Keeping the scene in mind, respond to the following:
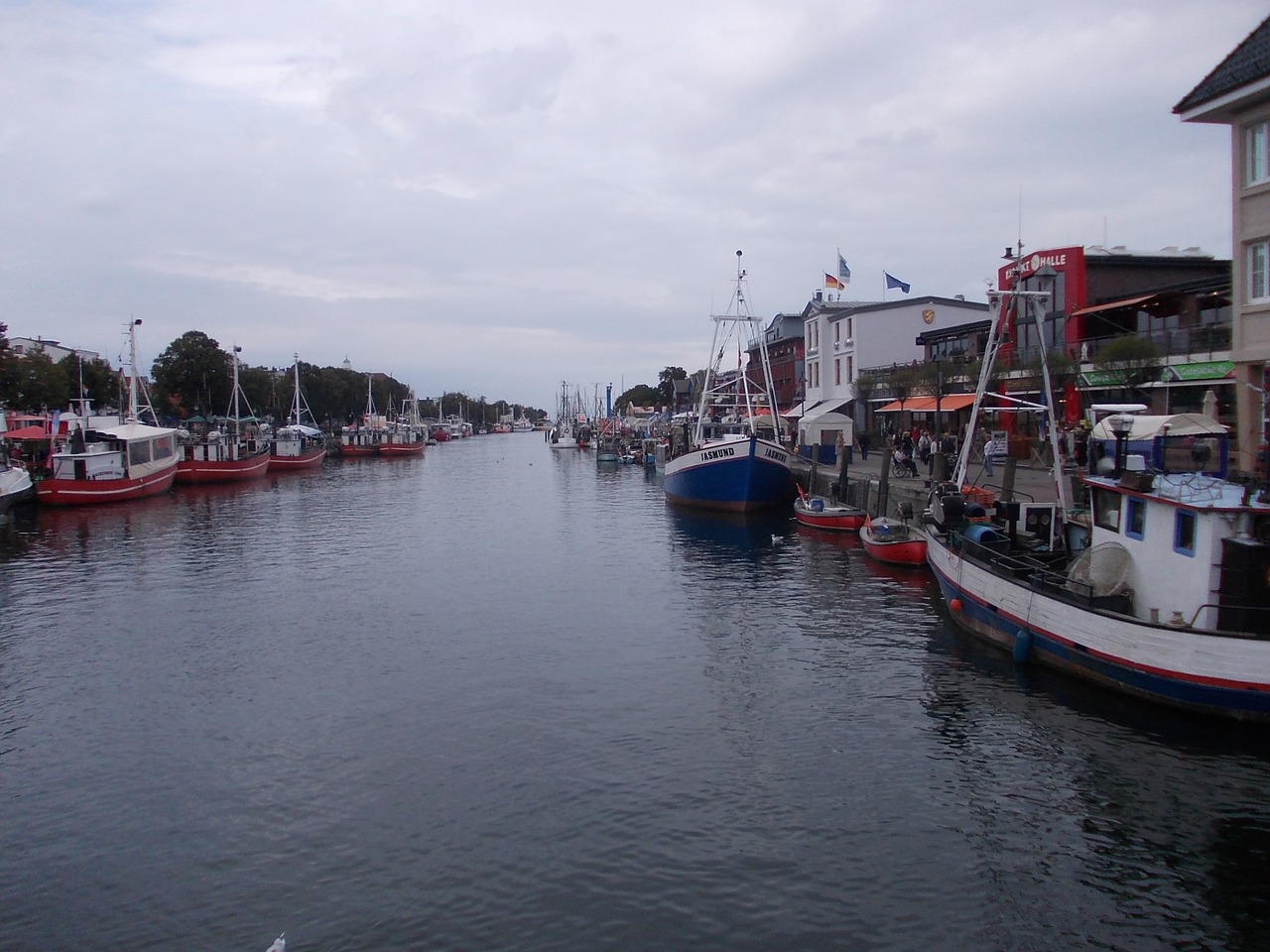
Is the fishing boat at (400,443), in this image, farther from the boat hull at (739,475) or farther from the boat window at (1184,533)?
the boat window at (1184,533)

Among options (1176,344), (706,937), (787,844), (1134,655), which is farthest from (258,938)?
(1176,344)

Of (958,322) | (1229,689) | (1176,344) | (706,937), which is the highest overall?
(958,322)

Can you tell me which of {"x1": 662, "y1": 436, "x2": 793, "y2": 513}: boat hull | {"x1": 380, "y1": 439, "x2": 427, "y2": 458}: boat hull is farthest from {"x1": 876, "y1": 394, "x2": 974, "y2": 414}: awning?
{"x1": 380, "y1": 439, "x2": 427, "y2": 458}: boat hull

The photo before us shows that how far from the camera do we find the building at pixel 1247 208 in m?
22.5

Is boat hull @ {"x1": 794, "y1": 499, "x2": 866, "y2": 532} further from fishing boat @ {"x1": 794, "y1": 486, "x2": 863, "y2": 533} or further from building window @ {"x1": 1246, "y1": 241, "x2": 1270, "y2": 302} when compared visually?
building window @ {"x1": 1246, "y1": 241, "x2": 1270, "y2": 302}

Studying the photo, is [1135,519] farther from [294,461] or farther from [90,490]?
Result: [294,461]

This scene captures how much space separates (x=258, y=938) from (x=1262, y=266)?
83.3 ft

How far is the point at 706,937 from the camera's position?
9891mm

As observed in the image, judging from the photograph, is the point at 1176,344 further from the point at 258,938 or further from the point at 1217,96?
the point at 258,938

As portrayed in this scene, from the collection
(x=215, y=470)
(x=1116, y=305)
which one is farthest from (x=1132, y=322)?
(x=215, y=470)

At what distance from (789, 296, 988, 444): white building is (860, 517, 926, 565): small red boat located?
26841 millimetres

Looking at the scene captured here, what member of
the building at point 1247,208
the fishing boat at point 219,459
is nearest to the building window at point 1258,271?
the building at point 1247,208

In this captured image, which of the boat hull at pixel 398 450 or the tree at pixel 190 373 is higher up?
the tree at pixel 190 373

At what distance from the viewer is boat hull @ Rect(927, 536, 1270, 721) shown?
1402cm
